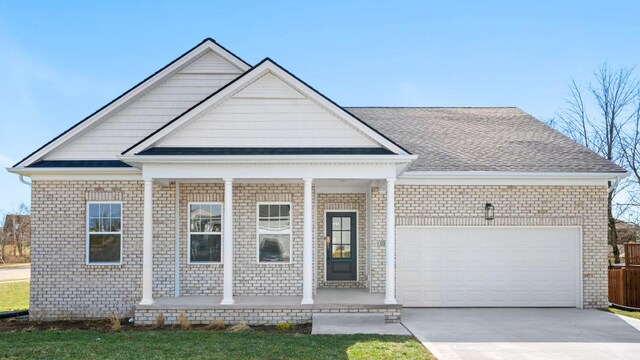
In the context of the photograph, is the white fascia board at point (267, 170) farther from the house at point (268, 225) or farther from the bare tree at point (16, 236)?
the bare tree at point (16, 236)

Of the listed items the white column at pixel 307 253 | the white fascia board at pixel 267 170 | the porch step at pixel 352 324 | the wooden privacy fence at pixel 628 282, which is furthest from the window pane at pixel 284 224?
the wooden privacy fence at pixel 628 282

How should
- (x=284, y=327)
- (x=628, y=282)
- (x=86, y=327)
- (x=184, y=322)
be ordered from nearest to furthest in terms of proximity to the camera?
(x=284, y=327) < (x=184, y=322) < (x=86, y=327) < (x=628, y=282)

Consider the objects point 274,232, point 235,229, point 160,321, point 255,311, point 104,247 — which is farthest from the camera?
point 274,232

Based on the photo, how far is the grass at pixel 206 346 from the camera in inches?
315

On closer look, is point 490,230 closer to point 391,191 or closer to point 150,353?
point 391,191

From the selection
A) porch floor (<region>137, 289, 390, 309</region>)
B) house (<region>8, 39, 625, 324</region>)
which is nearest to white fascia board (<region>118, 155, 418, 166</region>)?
house (<region>8, 39, 625, 324</region>)

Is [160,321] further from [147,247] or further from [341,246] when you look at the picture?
[341,246]

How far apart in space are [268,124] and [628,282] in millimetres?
10674

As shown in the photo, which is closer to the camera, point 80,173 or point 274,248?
point 80,173

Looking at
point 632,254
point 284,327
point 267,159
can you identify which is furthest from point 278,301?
point 632,254

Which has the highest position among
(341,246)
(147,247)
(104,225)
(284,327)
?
(104,225)

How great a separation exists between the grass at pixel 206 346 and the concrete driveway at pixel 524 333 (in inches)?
31.7

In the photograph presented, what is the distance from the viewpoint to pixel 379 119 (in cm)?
1617

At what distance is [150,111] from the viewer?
12594 mm
